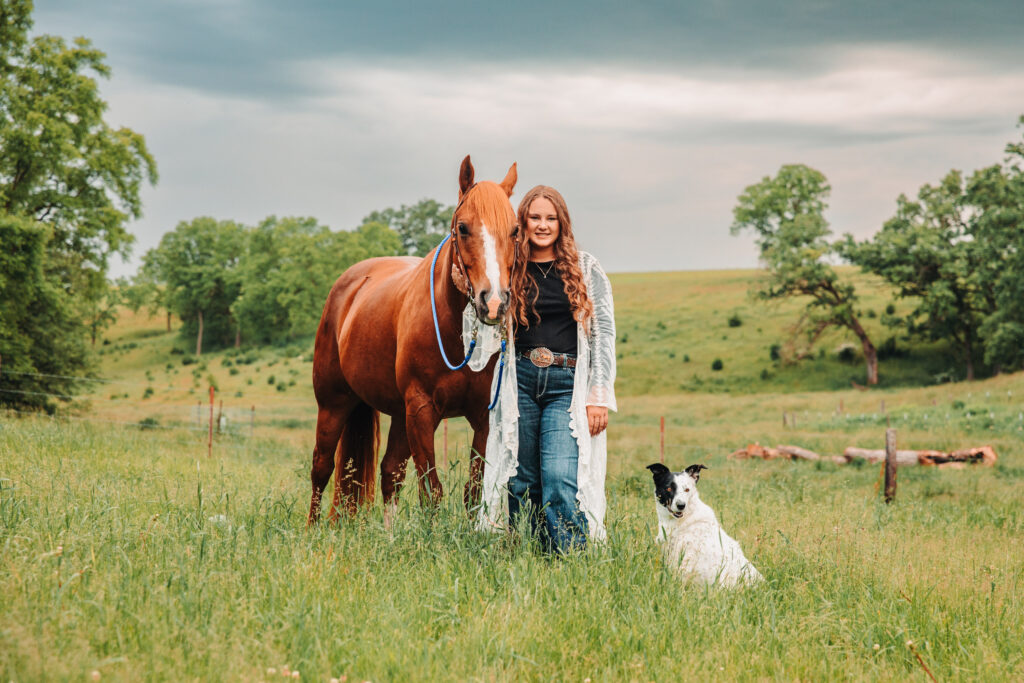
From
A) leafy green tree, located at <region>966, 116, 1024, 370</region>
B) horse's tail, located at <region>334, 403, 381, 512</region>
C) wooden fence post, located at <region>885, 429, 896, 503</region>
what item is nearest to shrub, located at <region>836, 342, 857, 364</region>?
leafy green tree, located at <region>966, 116, 1024, 370</region>

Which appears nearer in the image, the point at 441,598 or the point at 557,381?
the point at 441,598

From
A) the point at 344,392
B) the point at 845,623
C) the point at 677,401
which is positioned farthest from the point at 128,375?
the point at 845,623

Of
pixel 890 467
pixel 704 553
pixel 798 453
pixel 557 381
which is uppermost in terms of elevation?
pixel 557 381

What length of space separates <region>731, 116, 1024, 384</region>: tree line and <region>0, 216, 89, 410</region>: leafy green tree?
36928mm

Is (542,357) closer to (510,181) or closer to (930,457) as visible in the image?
(510,181)

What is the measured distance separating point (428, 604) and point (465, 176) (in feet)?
7.77

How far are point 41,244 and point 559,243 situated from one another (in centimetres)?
2197

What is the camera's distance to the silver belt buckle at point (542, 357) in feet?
14.3

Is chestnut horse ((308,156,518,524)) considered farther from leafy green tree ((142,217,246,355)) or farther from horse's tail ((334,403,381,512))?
leafy green tree ((142,217,246,355))

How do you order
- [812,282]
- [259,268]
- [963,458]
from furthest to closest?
1. [259,268]
2. [812,282]
3. [963,458]

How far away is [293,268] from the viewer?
61.0 m

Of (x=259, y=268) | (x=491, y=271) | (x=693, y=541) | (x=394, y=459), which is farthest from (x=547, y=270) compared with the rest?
(x=259, y=268)

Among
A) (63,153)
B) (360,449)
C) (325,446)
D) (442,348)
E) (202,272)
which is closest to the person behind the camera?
(442,348)

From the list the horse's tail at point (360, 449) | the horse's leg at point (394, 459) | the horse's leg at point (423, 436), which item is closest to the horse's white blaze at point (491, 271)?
the horse's leg at point (423, 436)
